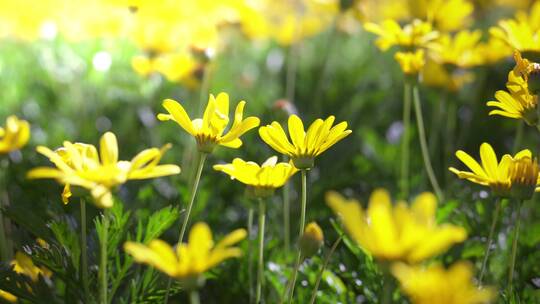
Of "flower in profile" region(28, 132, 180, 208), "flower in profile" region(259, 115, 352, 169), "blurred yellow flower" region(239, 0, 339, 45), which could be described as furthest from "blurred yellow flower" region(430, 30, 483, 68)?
"flower in profile" region(28, 132, 180, 208)

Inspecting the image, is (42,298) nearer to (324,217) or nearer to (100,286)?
(100,286)

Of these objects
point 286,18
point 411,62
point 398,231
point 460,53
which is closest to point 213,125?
point 398,231

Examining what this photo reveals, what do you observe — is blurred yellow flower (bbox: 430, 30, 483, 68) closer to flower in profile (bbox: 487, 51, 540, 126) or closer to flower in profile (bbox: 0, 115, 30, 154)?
flower in profile (bbox: 487, 51, 540, 126)

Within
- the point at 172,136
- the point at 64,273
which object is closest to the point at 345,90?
the point at 172,136

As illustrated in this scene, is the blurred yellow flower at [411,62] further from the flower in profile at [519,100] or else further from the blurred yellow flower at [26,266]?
the blurred yellow flower at [26,266]

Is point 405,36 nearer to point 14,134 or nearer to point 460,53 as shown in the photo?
point 460,53

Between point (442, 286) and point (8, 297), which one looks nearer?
point (442, 286)

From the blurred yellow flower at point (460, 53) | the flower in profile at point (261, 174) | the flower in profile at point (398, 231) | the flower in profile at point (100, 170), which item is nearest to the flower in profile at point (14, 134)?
the flower in profile at point (100, 170)
